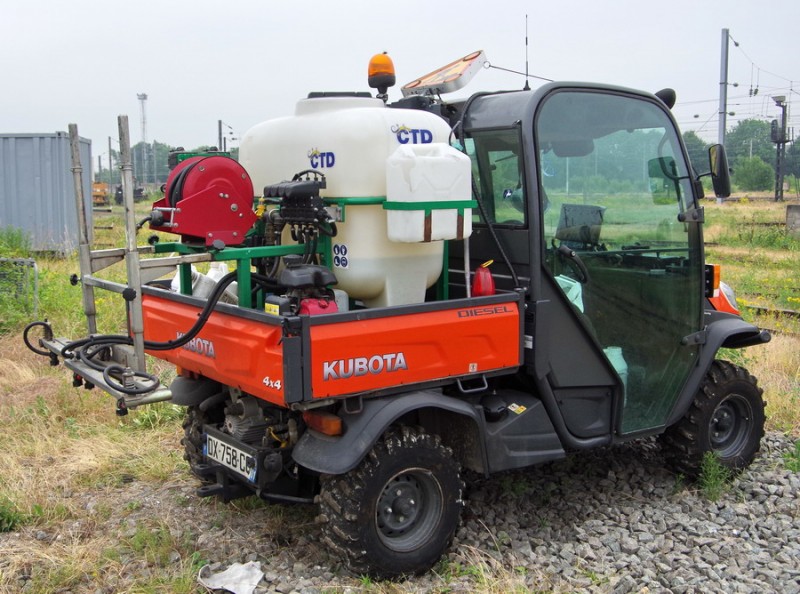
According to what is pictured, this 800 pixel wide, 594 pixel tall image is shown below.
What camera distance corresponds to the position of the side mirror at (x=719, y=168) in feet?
15.4

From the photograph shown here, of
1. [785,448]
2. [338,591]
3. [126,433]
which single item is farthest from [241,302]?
[785,448]

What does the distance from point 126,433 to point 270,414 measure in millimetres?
2098

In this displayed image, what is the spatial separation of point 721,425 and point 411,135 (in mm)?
2769

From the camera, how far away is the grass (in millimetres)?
3895

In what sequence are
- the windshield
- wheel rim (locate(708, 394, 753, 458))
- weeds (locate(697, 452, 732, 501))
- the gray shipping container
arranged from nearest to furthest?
the windshield
weeds (locate(697, 452, 732, 501))
wheel rim (locate(708, 394, 753, 458))
the gray shipping container

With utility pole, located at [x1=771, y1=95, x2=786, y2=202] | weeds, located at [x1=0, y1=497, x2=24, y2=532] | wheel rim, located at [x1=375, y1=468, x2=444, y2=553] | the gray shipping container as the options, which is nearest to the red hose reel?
wheel rim, located at [x1=375, y1=468, x2=444, y2=553]

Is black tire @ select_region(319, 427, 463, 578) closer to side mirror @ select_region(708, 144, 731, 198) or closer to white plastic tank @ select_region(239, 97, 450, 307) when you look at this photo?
white plastic tank @ select_region(239, 97, 450, 307)

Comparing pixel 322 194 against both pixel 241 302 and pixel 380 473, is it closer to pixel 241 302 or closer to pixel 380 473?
pixel 241 302

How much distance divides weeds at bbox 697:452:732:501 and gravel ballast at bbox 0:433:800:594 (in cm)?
5

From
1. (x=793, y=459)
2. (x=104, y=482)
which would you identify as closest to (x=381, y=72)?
(x=104, y=482)

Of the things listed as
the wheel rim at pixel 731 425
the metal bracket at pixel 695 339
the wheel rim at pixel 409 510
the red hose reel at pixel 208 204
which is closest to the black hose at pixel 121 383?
the red hose reel at pixel 208 204

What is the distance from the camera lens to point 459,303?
3.98m

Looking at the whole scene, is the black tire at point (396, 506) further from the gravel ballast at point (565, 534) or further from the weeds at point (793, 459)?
the weeds at point (793, 459)

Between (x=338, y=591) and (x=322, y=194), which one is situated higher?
(x=322, y=194)
